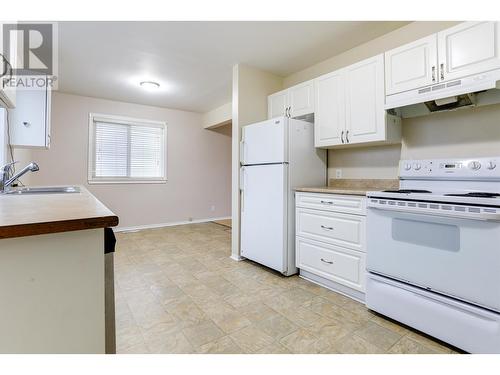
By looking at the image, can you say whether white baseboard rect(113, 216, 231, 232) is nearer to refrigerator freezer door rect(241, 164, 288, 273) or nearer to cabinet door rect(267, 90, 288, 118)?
refrigerator freezer door rect(241, 164, 288, 273)

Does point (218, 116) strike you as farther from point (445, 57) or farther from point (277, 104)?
point (445, 57)

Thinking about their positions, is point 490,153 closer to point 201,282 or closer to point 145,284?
point 201,282

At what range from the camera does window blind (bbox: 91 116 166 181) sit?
480 cm

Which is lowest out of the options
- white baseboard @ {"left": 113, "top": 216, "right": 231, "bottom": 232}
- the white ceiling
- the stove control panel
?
white baseboard @ {"left": 113, "top": 216, "right": 231, "bottom": 232}

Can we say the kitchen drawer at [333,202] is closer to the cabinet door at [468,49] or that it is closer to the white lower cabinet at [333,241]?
the white lower cabinet at [333,241]

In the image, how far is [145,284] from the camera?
2.50 metres

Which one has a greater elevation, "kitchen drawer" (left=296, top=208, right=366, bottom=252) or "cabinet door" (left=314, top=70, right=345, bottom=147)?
"cabinet door" (left=314, top=70, right=345, bottom=147)

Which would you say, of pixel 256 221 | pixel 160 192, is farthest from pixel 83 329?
pixel 160 192

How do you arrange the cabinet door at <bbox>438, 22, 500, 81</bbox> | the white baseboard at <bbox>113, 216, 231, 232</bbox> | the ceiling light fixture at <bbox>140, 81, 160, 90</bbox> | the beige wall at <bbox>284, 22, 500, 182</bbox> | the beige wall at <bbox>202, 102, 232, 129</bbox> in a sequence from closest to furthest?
the cabinet door at <bbox>438, 22, 500, 81</bbox> → the beige wall at <bbox>284, 22, 500, 182</bbox> → the ceiling light fixture at <bbox>140, 81, 160, 90</bbox> → the white baseboard at <bbox>113, 216, 231, 232</bbox> → the beige wall at <bbox>202, 102, 232, 129</bbox>

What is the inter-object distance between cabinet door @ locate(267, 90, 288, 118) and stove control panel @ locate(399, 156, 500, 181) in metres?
1.56

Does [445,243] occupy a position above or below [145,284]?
above

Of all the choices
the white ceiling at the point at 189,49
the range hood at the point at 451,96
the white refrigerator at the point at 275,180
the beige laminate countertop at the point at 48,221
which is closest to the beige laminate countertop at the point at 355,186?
the white refrigerator at the point at 275,180

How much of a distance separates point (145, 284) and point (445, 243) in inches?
98.5

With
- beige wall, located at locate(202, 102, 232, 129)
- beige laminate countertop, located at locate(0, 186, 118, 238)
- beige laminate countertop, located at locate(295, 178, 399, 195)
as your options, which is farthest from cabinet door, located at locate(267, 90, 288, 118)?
beige laminate countertop, located at locate(0, 186, 118, 238)
